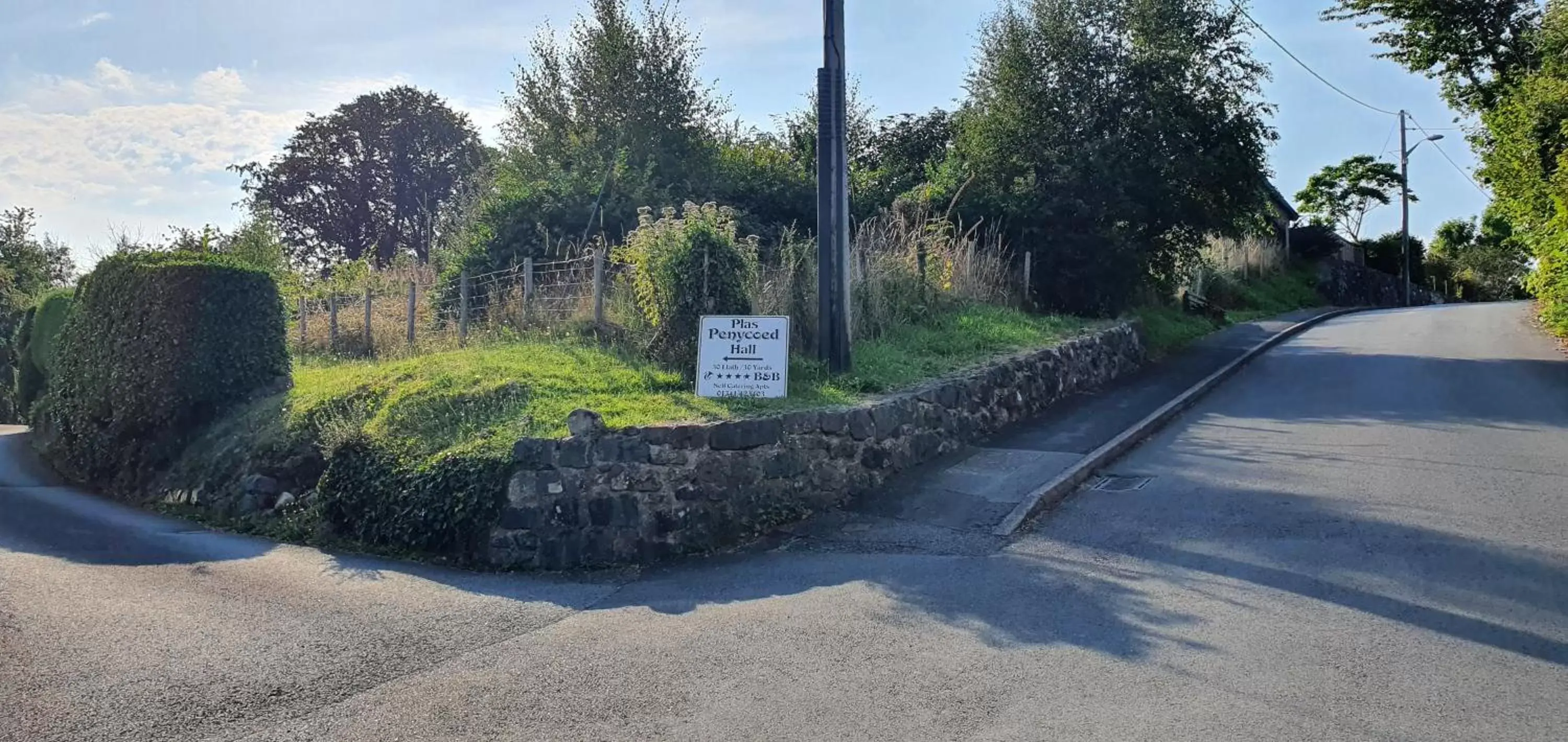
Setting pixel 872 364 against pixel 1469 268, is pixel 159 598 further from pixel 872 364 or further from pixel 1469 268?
pixel 1469 268

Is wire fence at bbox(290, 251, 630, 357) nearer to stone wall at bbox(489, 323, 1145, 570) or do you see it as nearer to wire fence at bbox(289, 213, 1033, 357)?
wire fence at bbox(289, 213, 1033, 357)

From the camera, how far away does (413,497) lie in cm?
900

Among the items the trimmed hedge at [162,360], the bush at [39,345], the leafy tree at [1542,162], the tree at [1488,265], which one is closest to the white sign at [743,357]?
the trimmed hedge at [162,360]

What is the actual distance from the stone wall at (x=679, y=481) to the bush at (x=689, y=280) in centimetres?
214

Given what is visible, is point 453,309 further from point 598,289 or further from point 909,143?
point 909,143

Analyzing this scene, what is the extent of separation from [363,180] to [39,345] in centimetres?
3116

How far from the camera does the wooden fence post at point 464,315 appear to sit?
53.6 feet

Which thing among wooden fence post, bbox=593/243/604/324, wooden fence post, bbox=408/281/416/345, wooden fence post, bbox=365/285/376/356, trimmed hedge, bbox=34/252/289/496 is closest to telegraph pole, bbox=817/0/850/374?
wooden fence post, bbox=593/243/604/324

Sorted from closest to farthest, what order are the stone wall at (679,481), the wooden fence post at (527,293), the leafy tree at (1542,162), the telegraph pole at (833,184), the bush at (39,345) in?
the stone wall at (679,481) < the telegraph pole at (833,184) < the wooden fence post at (527,293) < the leafy tree at (1542,162) < the bush at (39,345)

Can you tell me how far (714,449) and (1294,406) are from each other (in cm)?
891

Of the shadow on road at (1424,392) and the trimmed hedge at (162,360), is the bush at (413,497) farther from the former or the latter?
the shadow on road at (1424,392)

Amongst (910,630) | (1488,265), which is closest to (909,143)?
(910,630)

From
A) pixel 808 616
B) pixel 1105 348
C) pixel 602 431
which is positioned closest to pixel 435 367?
pixel 602 431

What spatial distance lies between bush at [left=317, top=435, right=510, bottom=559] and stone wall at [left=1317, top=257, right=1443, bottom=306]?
39.9 m
